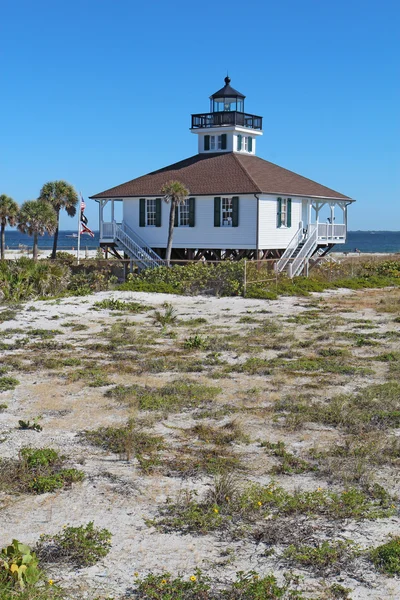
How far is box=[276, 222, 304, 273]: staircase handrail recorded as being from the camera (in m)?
35.1

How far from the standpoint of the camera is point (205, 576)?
19.9 feet

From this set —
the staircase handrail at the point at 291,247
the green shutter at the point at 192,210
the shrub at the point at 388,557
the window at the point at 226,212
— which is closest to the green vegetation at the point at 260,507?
the shrub at the point at 388,557

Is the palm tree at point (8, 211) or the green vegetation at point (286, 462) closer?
the green vegetation at point (286, 462)

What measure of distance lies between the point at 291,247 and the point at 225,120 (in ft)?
29.3

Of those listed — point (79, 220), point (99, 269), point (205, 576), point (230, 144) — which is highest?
point (230, 144)

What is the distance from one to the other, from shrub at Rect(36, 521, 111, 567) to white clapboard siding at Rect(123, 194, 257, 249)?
2958 cm

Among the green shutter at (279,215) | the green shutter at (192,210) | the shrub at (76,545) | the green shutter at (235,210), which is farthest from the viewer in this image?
the green shutter at (279,215)

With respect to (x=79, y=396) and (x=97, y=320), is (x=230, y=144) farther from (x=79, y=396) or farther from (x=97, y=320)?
(x=79, y=396)

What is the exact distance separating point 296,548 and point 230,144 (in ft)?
121

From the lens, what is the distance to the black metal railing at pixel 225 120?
41.1 meters

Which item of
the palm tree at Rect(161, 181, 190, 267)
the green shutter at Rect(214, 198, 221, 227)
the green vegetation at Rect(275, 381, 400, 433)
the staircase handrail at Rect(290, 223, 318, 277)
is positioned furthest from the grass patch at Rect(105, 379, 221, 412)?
the green shutter at Rect(214, 198, 221, 227)

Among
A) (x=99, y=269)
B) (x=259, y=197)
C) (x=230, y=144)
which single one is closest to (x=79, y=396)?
(x=99, y=269)

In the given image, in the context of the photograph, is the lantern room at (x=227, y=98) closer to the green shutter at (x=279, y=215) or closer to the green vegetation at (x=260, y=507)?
the green shutter at (x=279, y=215)

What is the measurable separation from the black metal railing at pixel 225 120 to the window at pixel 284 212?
20.8ft
